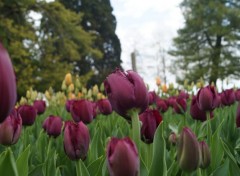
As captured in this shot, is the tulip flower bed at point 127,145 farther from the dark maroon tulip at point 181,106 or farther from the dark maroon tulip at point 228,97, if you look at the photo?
the dark maroon tulip at point 228,97

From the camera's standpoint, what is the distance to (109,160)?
0.78 m

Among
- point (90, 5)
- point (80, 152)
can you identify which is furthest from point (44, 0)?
A: point (80, 152)

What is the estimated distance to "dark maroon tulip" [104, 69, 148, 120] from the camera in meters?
1.05

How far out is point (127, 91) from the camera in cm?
104

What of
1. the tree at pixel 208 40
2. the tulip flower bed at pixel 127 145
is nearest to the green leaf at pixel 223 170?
the tulip flower bed at pixel 127 145

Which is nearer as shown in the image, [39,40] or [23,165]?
[23,165]

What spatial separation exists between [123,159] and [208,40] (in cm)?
2900

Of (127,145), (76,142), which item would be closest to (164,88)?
(76,142)

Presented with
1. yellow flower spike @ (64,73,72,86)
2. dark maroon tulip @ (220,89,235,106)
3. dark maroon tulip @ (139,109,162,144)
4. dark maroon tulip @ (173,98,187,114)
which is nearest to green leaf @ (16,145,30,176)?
dark maroon tulip @ (139,109,162,144)

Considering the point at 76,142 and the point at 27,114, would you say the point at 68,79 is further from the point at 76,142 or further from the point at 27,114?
the point at 76,142

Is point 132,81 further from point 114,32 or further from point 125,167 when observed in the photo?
point 114,32

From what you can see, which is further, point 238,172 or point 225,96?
point 225,96

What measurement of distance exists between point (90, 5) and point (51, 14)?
10.8 metres

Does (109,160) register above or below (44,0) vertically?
below
